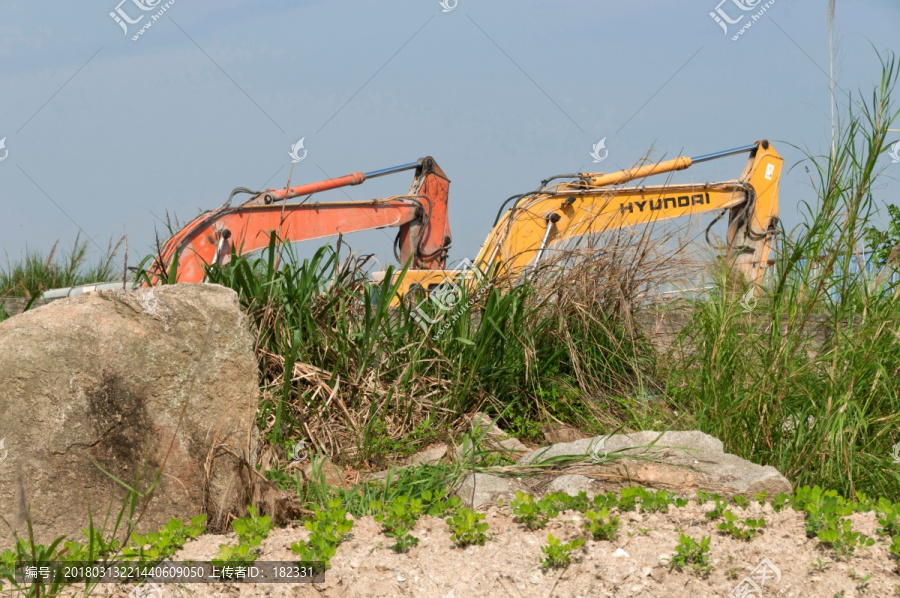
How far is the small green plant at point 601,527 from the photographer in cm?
266

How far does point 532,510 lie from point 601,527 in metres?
0.24

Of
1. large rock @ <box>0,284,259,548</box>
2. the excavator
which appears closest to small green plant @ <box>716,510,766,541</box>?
large rock @ <box>0,284,259,548</box>

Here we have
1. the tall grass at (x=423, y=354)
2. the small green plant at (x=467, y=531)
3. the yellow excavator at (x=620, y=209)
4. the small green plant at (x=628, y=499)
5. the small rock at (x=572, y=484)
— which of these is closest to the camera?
the small green plant at (x=467, y=531)

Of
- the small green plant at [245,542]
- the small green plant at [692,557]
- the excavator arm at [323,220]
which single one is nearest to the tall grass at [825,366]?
the small green plant at [692,557]

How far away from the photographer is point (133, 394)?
295 cm

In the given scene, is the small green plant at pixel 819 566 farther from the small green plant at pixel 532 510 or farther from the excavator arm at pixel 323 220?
the excavator arm at pixel 323 220

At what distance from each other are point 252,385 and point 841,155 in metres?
2.66

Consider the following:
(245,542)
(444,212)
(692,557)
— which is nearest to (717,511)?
(692,557)

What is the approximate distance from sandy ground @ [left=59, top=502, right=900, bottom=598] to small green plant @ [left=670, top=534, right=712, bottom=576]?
3 cm

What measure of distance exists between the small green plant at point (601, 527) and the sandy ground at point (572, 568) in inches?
1.3

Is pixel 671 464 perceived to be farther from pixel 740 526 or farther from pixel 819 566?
pixel 819 566

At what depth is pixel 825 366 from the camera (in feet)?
12.4

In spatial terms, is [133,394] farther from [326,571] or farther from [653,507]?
[653,507]

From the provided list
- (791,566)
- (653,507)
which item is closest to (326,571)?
(653,507)
